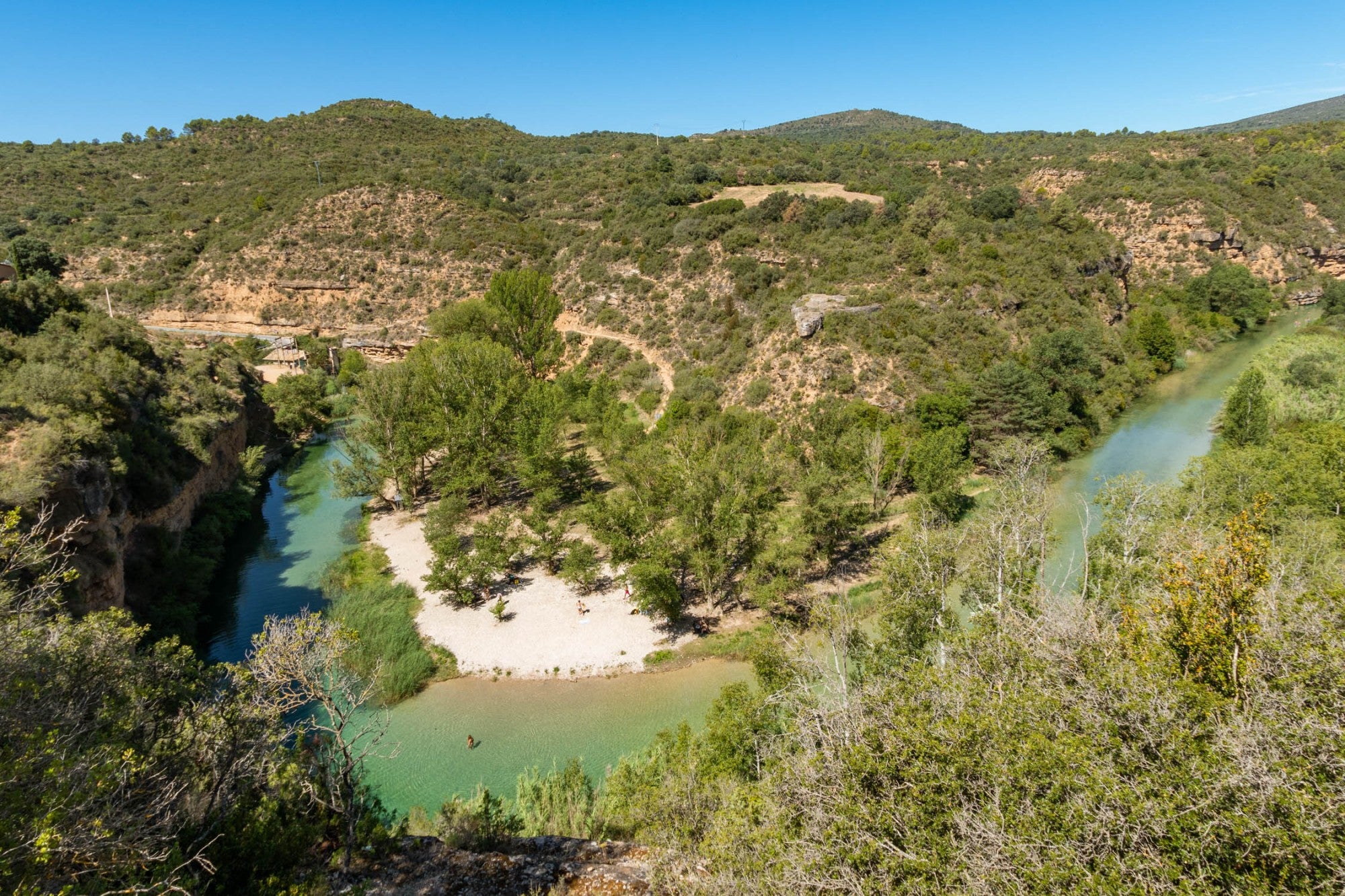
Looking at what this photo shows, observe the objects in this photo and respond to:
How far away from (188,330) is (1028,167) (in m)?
114

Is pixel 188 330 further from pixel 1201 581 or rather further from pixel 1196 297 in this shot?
pixel 1196 297

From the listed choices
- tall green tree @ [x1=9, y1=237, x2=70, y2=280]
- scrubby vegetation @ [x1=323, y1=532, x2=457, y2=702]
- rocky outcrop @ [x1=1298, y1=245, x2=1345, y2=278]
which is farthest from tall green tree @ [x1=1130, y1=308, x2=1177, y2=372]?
tall green tree @ [x1=9, y1=237, x2=70, y2=280]

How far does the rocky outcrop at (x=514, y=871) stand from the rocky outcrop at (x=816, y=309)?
37940 millimetres

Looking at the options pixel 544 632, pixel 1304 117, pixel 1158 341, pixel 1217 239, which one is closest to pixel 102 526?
pixel 544 632

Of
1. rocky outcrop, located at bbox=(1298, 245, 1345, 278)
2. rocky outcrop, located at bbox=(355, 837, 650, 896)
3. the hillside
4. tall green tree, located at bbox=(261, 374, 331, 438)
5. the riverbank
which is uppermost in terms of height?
the hillside

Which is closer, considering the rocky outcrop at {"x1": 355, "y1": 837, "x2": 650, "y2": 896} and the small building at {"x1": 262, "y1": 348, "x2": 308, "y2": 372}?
the rocky outcrop at {"x1": 355, "y1": 837, "x2": 650, "y2": 896}

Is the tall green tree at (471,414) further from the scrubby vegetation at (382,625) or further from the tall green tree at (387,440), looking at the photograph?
the scrubby vegetation at (382,625)

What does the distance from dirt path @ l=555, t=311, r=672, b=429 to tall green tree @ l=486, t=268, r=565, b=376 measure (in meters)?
6.68

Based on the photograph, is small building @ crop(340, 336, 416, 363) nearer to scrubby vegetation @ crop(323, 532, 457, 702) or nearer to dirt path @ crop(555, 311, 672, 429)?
dirt path @ crop(555, 311, 672, 429)

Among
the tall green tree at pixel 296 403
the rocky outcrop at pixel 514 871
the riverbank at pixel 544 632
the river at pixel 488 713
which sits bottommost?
the river at pixel 488 713

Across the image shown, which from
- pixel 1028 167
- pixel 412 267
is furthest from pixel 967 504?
pixel 1028 167

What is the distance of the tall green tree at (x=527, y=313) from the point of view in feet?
178

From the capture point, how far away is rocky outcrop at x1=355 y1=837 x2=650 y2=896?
12.6 meters

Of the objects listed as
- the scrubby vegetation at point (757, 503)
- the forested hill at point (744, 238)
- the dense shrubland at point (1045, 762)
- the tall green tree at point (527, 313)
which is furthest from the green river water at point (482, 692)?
the tall green tree at point (527, 313)
